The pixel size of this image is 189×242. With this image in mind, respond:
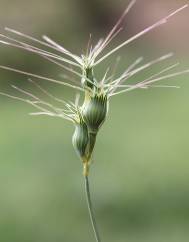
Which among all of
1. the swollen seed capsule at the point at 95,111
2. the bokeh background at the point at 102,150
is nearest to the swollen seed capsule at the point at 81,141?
the swollen seed capsule at the point at 95,111

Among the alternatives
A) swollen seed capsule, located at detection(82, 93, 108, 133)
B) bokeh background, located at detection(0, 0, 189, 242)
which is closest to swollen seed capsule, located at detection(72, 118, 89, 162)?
swollen seed capsule, located at detection(82, 93, 108, 133)

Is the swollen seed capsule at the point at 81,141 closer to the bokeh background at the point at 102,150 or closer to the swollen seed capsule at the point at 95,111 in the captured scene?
the swollen seed capsule at the point at 95,111

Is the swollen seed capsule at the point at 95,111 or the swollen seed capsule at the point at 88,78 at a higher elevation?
the swollen seed capsule at the point at 88,78

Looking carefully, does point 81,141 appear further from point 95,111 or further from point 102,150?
point 102,150

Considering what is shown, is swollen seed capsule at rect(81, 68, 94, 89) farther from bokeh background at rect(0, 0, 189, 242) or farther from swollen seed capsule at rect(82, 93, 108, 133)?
bokeh background at rect(0, 0, 189, 242)

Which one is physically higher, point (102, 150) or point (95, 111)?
point (95, 111)


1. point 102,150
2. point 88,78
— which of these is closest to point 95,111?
point 88,78

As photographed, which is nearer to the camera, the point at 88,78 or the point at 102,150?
the point at 88,78
